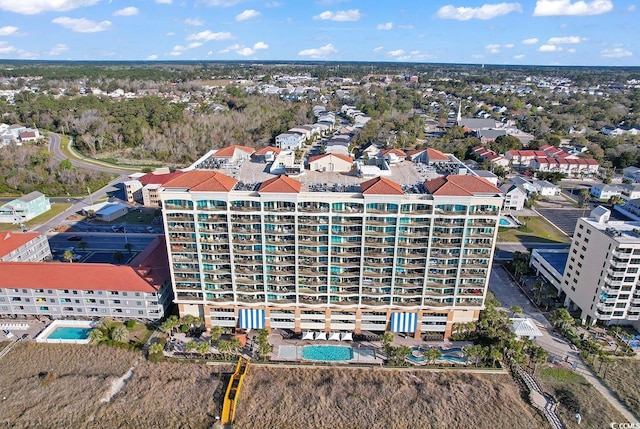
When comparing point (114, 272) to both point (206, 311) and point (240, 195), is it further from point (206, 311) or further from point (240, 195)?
point (240, 195)

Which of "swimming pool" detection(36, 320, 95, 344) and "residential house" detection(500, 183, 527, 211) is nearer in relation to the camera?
"swimming pool" detection(36, 320, 95, 344)

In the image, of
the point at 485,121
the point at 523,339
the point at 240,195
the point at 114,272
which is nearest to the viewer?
the point at 240,195

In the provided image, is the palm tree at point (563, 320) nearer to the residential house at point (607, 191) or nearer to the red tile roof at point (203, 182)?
the red tile roof at point (203, 182)

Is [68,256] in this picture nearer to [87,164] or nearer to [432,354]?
[432,354]

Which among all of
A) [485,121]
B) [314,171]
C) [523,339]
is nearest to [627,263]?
[523,339]

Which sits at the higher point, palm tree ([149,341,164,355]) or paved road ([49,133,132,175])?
paved road ([49,133,132,175])

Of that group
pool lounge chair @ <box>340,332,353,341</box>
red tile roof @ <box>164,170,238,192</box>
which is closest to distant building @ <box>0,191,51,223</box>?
red tile roof @ <box>164,170,238,192</box>

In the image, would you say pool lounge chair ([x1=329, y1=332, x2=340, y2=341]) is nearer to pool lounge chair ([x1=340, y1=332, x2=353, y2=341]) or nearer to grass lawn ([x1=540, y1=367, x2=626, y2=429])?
pool lounge chair ([x1=340, y1=332, x2=353, y2=341])
